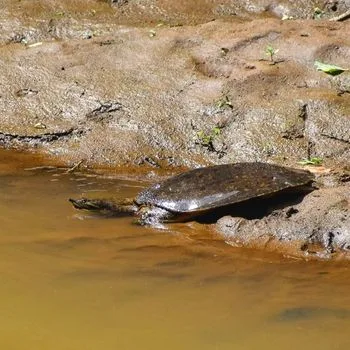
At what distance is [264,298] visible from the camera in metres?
2.93

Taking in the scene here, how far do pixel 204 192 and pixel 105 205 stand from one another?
0.65m

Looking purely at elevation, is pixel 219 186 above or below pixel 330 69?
below

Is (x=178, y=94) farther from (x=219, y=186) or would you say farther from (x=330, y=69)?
(x=219, y=186)

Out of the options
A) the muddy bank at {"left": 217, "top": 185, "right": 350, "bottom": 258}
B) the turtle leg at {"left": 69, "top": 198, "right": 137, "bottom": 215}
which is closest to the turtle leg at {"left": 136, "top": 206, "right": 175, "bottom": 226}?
the turtle leg at {"left": 69, "top": 198, "right": 137, "bottom": 215}

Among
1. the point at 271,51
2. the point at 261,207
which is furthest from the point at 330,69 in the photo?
the point at 261,207

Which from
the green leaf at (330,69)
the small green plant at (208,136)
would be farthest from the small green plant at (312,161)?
the green leaf at (330,69)

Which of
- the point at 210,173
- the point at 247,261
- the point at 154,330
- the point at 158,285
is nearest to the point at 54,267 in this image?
the point at 158,285

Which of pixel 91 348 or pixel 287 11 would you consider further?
pixel 287 11

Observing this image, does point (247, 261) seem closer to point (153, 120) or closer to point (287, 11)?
point (153, 120)

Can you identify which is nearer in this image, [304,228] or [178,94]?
[304,228]

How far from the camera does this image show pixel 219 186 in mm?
4055

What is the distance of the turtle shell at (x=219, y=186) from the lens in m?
3.96

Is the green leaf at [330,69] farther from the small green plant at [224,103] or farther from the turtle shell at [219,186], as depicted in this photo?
the turtle shell at [219,186]

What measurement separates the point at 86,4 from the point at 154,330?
239 inches
